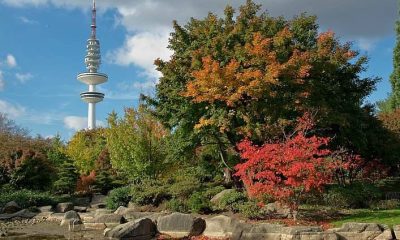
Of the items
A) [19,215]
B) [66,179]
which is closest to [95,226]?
[19,215]

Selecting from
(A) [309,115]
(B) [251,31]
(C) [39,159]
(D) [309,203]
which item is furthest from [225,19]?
(C) [39,159]

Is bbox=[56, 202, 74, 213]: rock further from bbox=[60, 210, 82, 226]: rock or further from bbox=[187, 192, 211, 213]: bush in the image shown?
bbox=[187, 192, 211, 213]: bush

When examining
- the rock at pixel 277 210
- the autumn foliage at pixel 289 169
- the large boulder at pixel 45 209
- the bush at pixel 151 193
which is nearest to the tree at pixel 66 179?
the large boulder at pixel 45 209

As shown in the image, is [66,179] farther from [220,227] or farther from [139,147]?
[220,227]

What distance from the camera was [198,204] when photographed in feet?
63.5

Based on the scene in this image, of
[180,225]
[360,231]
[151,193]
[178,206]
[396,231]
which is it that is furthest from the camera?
[151,193]

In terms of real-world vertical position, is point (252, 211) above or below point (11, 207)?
below

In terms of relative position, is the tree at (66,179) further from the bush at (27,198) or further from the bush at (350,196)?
the bush at (350,196)

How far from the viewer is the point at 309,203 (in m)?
18.6

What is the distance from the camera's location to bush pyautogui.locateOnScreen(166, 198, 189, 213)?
20109 millimetres

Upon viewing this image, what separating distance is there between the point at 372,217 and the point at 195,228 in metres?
5.99

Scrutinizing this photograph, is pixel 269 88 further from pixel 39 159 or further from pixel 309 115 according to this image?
pixel 39 159

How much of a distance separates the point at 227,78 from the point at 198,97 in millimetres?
1457

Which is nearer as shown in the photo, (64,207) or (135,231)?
(135,231)
